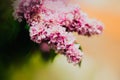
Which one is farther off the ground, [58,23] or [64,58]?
[58,23]

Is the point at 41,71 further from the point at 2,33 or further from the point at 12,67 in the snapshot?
the point at 2,33

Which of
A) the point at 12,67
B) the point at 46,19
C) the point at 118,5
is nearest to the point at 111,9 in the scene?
the point at 118,5

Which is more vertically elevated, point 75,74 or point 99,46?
point 99,46
